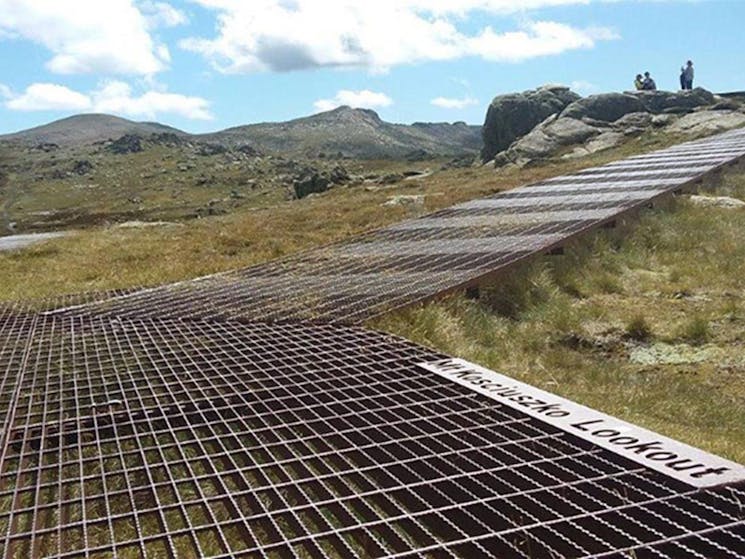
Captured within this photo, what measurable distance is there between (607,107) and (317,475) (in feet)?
193

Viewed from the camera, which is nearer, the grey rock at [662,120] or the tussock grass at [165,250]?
the tussock grass at [165,250]

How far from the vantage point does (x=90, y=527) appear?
12.1 ft

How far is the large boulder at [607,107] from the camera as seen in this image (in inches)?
2244

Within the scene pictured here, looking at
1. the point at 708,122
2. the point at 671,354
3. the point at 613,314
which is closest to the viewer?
the point at 671,354

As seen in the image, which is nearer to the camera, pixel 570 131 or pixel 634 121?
pixel 634 121

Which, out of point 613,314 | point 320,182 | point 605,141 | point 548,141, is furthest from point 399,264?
point 320,182

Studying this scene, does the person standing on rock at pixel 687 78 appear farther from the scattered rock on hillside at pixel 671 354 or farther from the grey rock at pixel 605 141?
the scattered rock on hillside at pixel 671 354

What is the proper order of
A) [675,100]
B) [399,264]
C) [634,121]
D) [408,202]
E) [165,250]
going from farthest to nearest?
[675,100] < [634,121] < [408,202] < [165,250] < [399,264]

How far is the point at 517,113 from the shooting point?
71750mm

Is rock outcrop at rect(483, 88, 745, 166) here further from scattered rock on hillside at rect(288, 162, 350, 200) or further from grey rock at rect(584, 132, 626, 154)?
scattered rock on hillside at rect(288, 162, 350, 200)

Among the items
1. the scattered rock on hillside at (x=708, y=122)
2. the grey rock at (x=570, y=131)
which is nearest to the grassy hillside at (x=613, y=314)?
the scattered rock on hillside at (x=708, y=122)

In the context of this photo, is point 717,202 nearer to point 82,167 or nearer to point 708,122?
point 708,122

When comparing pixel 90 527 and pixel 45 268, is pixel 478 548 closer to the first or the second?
pixel 90 527

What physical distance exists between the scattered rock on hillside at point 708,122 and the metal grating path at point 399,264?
27.9 metres
